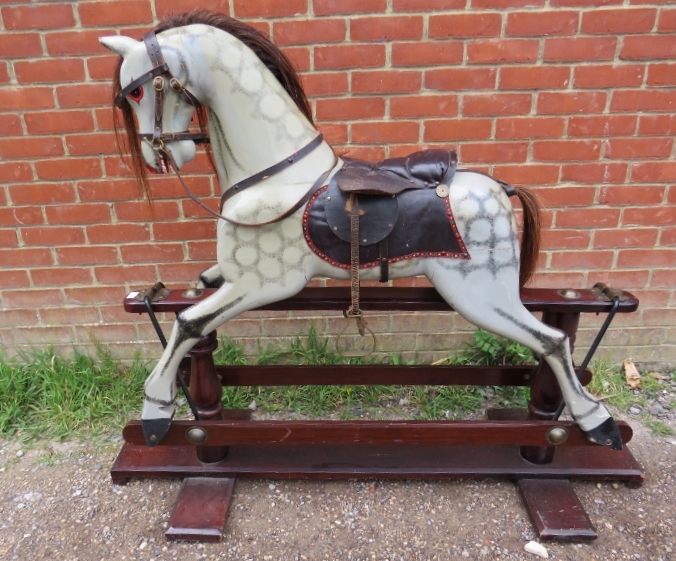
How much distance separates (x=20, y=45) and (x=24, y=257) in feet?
3.11

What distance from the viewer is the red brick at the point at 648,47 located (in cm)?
204

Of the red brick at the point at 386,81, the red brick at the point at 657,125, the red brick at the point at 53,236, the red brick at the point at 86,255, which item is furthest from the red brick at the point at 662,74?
the red brick at the point at 53,236

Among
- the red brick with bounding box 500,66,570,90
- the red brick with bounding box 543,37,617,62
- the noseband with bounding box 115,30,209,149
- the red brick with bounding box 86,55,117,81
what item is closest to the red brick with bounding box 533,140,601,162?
the red brick with bounding box 500,66,570,90

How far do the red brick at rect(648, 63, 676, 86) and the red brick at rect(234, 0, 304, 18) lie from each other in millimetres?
1464

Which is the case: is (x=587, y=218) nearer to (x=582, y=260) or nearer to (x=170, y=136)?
(x=582, y=260)

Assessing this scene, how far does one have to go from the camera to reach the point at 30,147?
7.23ft

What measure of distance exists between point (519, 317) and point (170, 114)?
47.4 inches

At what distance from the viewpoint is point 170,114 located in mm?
1402

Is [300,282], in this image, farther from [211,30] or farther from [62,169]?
[62,169]

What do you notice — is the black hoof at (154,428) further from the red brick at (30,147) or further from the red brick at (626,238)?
the red brick at (626,238)

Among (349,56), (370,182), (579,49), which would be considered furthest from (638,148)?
(370,182)

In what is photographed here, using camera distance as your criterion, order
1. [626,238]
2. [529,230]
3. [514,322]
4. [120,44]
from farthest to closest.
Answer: [626,238] → [529,230] → [514,322] → [120,44]

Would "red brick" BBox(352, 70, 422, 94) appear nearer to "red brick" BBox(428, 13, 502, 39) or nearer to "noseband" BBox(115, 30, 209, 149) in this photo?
"red brick" BBox(428, 13, 502, 39)

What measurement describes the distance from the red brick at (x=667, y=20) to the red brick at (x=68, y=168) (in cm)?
245
